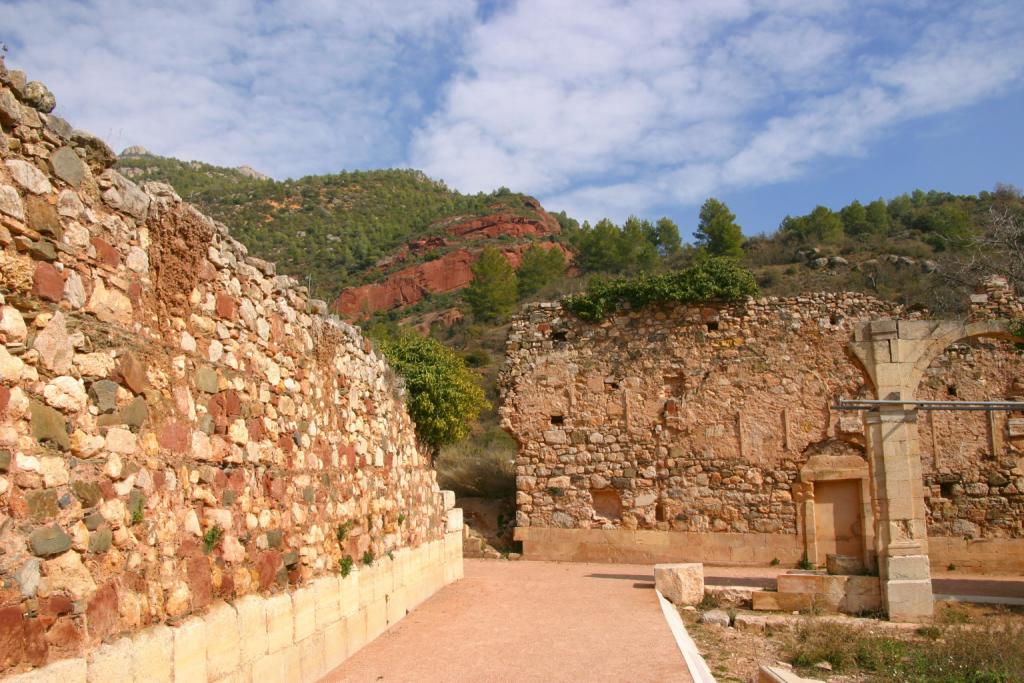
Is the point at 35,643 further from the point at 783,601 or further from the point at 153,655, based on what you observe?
the point at 783,601

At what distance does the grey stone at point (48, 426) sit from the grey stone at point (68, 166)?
1.24 metres

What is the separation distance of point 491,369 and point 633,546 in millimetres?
20211

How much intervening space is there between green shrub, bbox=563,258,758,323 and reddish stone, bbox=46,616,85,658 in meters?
14.3

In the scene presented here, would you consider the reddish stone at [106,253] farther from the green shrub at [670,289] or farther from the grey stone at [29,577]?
the green shrub at [670,289]

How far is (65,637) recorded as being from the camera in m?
3.89

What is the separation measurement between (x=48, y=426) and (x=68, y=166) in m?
1.41

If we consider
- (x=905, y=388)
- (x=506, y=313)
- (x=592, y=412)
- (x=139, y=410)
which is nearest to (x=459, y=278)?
(x=506, y=313)

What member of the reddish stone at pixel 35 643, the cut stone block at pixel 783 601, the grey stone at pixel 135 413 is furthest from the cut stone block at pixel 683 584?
the reddish stone at pixel 35 643

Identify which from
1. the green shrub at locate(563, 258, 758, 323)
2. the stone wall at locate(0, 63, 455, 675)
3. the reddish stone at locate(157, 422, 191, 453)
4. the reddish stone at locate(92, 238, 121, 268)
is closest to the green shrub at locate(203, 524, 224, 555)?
the stone wall at locate(0, 63, 455, 675)

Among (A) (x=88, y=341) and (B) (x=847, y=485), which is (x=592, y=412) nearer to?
(B) (x=847, y=485)

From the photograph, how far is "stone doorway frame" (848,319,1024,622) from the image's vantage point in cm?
1052

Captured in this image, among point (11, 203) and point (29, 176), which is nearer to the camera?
point (11, 203)

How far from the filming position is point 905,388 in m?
11.1

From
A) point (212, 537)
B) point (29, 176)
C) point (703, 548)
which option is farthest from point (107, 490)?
point (703, 548)
